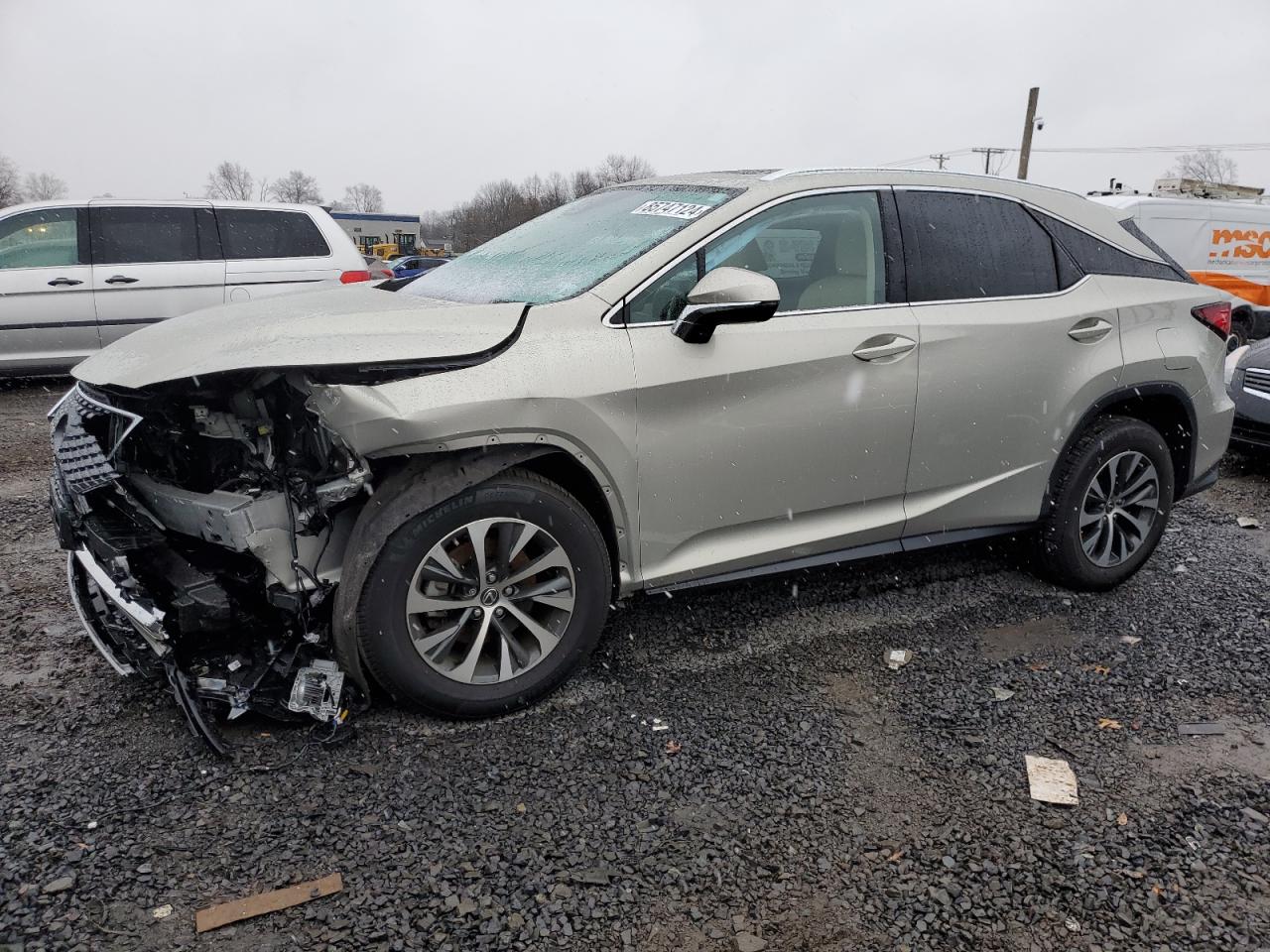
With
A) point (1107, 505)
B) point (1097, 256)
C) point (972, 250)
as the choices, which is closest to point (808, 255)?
point (972, 250)

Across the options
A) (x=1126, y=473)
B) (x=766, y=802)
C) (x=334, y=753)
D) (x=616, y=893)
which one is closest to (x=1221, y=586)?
(x=1126, y=473)

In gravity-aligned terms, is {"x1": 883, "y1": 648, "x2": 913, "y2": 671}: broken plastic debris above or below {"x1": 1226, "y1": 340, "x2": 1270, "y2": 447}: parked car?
below

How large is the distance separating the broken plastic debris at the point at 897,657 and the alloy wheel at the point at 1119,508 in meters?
1.08

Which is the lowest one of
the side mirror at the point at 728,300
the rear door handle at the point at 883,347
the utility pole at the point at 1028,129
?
the rear door handle at the point at 883,347

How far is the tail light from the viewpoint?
13.2 ft

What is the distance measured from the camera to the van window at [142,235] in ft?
26.0

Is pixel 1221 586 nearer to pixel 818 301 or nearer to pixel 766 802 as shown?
pixel 818 301

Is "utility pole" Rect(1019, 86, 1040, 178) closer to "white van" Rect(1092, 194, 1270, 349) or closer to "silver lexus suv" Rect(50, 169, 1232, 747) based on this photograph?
"white van" Rect(1092, 194, 1270, 349)

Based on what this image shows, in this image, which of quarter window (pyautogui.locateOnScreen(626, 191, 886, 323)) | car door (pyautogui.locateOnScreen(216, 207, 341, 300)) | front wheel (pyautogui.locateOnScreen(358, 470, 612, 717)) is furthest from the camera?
car door (pyautogui.locateOnScreen(216, 207, 341, 300))

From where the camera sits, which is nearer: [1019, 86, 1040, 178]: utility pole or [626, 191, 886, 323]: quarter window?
[626, 191, 886, 323]: quarter window

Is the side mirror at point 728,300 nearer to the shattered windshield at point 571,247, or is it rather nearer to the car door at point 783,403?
the car door at point 783,403

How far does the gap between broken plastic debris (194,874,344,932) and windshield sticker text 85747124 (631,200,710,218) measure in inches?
91.2

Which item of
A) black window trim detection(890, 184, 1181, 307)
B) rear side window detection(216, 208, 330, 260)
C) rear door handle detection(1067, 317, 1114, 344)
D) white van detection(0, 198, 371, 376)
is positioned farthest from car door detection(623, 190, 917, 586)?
rear side window detection(216, 208, 330, 260)

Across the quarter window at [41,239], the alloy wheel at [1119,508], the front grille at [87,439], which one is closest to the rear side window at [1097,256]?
the alloy wheel at [1119,508]
